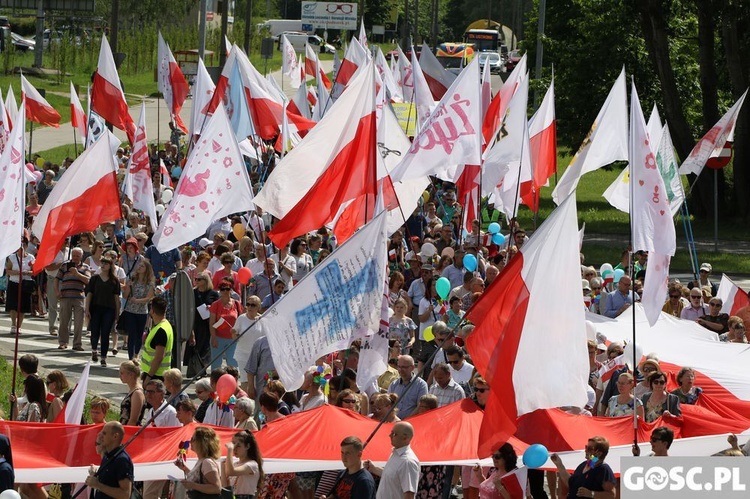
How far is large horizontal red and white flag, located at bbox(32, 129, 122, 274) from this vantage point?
14898 millimetres

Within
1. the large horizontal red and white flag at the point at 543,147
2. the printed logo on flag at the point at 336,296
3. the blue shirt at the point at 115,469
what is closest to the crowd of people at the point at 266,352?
the blue shirt at the point at 115,469

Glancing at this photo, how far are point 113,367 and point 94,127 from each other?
7141 millimetres

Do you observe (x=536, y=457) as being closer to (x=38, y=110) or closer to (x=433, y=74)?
(x=38, y=110)

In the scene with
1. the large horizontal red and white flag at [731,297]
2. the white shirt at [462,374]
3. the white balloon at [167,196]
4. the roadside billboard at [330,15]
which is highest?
the roadside billboard at [330,15]

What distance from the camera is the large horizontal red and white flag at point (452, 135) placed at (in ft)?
53.9

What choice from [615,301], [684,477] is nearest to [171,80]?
[615,301]

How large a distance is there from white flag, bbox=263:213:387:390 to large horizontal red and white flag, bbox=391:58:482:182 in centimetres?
519

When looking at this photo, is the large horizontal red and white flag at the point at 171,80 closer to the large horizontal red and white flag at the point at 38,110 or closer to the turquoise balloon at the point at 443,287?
the large horizontal red and white flag at the point at 38,110

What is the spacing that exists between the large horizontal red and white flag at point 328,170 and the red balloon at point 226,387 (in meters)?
1.32

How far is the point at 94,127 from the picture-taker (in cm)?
2398

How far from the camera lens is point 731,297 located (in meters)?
17.9

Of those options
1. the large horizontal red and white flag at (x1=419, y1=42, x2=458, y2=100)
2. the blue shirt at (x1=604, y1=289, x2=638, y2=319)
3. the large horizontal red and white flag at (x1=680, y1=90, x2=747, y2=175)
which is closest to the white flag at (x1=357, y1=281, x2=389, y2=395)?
the blue shirt at (x1=604, y1=289, x2=638, y2=319)

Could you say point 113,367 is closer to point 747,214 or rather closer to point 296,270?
point 296,270

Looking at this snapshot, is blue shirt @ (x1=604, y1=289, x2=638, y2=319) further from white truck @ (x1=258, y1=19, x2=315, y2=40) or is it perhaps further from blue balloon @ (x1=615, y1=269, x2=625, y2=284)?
white truck @ (x1=258, y1=19, x2=315, y2=40)
